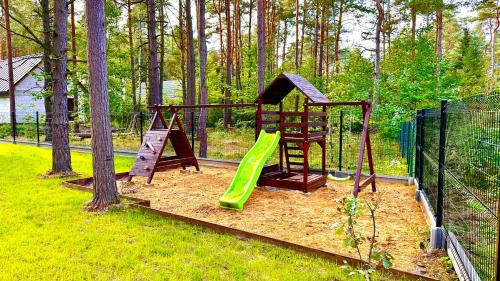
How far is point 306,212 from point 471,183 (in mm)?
2586

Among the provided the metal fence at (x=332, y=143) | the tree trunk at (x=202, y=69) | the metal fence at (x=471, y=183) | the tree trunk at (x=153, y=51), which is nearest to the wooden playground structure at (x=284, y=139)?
the metal fence at (x=332, y=143)

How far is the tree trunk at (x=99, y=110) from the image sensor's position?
15.7 ft

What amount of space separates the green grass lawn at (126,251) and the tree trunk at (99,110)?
35 cm

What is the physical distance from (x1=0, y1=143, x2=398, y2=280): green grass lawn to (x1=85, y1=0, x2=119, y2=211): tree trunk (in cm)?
35

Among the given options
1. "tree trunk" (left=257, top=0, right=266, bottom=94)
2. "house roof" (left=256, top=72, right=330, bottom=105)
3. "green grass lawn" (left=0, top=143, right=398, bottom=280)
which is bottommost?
"green grass lawn" (left=0, top=143, right=398, bottom=280)

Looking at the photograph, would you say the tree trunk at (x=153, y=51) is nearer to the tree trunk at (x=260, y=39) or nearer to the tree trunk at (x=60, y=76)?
the tree trunk at (x=260, y=39)

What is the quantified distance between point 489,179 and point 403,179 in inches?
196

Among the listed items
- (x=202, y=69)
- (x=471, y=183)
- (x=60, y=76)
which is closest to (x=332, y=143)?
(x=202, y=69)

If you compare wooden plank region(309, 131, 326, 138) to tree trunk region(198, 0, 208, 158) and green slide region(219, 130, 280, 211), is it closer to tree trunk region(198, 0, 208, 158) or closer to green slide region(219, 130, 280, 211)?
green slide region(219, 130, 280, 211)

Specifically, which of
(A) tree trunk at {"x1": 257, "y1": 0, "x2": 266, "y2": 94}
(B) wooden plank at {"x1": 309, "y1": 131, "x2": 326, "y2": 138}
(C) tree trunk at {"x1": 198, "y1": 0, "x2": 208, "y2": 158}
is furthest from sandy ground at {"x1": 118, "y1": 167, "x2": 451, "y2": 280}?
(A) tree trunk at {"x1": 257, "y1": 0, "x2": 266, "y2": 94}

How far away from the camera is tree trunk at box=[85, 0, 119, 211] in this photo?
479 centimetres

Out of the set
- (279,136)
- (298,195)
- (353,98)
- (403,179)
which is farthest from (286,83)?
(353,98)

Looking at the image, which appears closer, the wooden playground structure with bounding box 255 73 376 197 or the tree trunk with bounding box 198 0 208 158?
the wooden playground structure with bounding box 255 73 376 197

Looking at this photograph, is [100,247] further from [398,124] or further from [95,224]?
[398,124]
